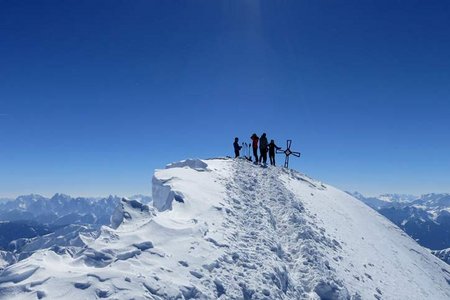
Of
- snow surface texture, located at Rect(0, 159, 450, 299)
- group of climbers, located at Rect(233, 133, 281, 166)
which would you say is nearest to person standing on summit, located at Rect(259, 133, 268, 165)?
group of climbers, located at Rect(233, 133, 281, 166)

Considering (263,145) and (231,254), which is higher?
(263,145)

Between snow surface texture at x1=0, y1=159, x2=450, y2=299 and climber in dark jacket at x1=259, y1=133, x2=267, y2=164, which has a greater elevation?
climber in dark jacket at x1=259, y1=133, x2=267, y2=164

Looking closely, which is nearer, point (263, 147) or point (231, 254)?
point (231, 254)

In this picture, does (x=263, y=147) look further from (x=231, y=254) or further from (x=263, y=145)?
(x=231, y=254)

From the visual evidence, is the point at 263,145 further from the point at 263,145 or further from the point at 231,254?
the point at 231,254

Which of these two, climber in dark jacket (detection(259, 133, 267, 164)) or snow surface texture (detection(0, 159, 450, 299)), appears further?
climber in dark jacket (detection(259, 133, 267, 164))

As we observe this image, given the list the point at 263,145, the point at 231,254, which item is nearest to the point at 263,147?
the point at 263,145

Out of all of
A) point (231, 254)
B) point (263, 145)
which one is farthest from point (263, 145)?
point (231, 254)

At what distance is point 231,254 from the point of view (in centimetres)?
1777

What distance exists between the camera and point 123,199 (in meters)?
22.1

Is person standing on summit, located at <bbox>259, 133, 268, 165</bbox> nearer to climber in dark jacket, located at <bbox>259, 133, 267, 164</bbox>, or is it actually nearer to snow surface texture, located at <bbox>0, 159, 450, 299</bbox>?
climber in dark jacket, located at <bbox>259, 133, 267, 164</bbox>

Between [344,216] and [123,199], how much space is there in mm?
22567

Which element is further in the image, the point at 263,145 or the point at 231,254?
the point at 263,145

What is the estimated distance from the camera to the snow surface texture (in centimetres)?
1330
